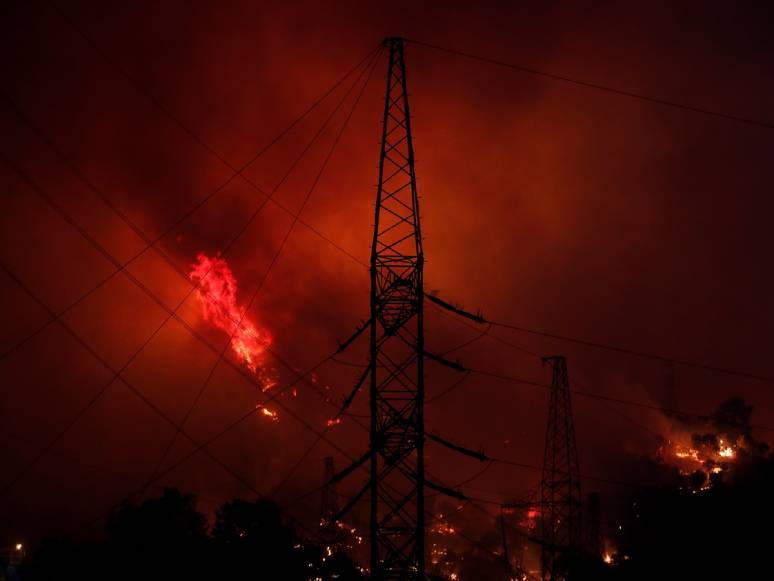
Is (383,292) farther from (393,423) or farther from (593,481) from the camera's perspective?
(593,481)

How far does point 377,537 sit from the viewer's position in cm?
2586

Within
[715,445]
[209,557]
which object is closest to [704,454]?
[715,445]

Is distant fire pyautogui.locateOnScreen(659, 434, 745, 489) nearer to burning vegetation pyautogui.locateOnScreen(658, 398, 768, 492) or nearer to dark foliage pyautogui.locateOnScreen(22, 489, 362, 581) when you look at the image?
burning vegetation pyautogui.locateOnScreen(658, 398, 768, 492)

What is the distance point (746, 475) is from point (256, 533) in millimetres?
45693

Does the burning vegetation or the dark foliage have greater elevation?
the burning vegetation

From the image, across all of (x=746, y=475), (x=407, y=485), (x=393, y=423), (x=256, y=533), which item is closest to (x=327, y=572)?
(x=256, y=533)

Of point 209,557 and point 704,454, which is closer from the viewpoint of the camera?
point 209,557

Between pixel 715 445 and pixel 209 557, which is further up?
pixel 715 445

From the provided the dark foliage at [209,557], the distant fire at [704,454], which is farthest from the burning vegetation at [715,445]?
the dark foliage at [209,557]

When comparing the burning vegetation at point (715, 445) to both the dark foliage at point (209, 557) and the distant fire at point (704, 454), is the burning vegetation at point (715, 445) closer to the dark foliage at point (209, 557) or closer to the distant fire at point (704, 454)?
the distant fire at point (704, 454)

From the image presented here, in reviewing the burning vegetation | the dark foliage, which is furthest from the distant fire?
the dark foliage

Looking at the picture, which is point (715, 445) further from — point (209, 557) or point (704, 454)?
point (209, 557)

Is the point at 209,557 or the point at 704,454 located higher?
the point at 704,454

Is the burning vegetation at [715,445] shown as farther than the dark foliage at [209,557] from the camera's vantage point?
Yes
